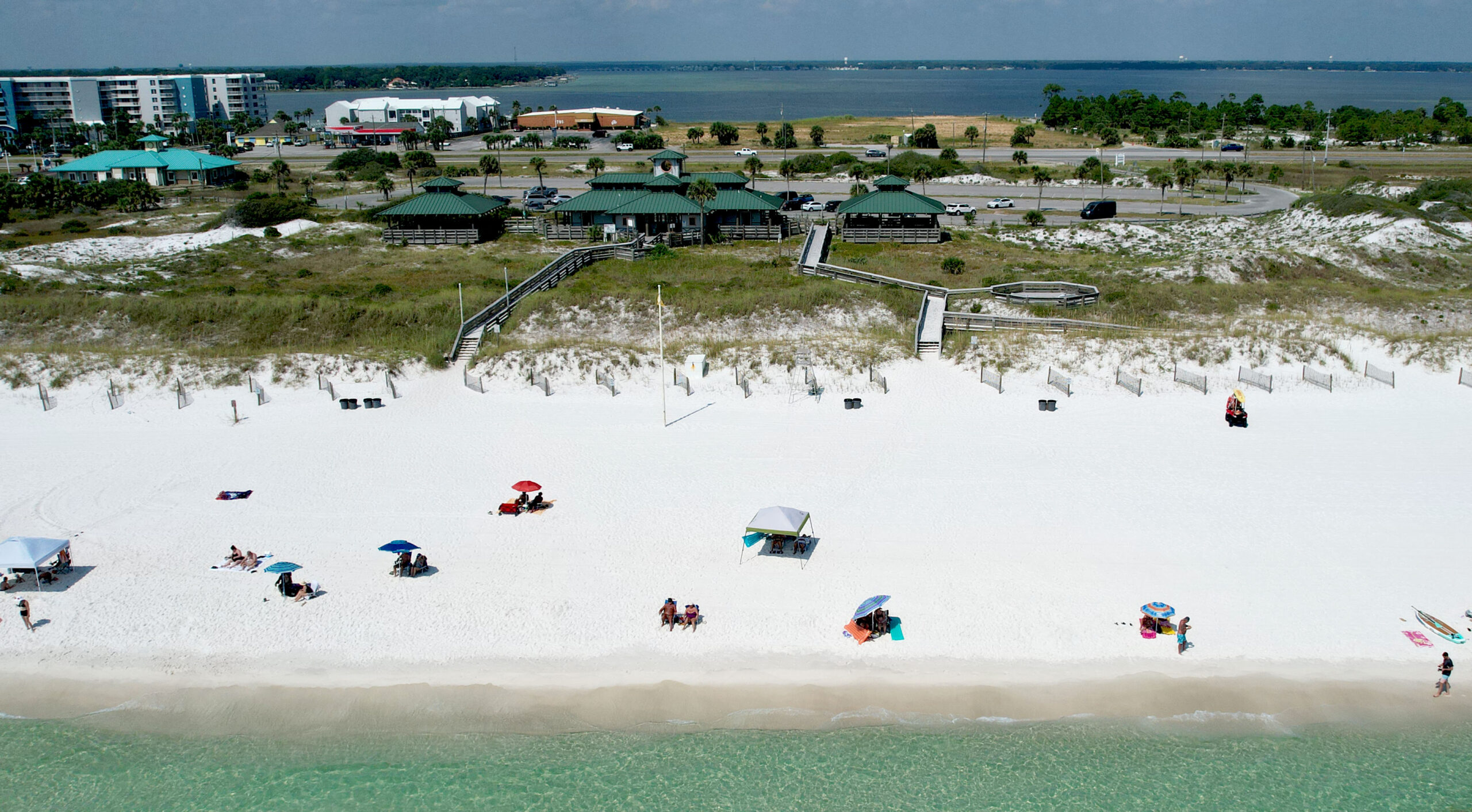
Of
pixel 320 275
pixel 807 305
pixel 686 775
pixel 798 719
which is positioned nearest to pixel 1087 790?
pixel 798 719

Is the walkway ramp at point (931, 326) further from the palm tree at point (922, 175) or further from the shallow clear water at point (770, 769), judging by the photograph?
the palm tree at point (922, 175)

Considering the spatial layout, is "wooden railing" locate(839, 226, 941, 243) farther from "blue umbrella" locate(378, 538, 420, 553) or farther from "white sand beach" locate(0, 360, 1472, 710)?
"blue umbrella" locate(378, 538, 420, 553)

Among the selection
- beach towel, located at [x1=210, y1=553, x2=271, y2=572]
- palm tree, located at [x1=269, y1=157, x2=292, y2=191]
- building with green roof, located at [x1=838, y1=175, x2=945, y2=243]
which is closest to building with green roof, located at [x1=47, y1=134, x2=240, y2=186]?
palm tree, located at [x1=269, y1=157, x2=292, y2=191]

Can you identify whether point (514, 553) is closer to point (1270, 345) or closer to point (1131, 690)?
point (1131, 690)

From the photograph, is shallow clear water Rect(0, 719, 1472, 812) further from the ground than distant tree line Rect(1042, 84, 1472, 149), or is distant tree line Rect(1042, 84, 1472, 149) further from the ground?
distant tree line Rect(1042, 84, 1472, 149)

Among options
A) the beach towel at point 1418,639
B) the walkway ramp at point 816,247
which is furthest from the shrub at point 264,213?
the beach towel at point 1418,639

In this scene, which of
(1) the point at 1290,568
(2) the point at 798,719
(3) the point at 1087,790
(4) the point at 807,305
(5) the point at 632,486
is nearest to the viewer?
(3) the point at 1087,790

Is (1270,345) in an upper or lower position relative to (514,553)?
upper
